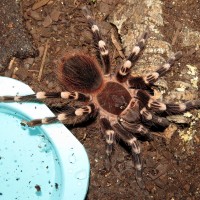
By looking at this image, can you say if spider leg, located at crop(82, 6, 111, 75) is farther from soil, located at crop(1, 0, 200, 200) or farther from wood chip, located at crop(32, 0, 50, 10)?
wood chip, located at crop(32, 0, 50, 10)

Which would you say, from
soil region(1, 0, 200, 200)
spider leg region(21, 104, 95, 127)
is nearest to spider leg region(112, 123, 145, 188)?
soil region(1, 0, 200, 200)

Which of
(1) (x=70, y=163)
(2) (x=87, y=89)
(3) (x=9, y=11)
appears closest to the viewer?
(1) (x=70, y=163)

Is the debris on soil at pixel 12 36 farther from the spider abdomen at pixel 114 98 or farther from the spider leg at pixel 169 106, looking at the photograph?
the spider leg at pixel 169 106

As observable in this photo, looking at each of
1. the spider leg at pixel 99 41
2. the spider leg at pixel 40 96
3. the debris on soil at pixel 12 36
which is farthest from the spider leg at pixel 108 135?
the debris on soil at pixel 12 36

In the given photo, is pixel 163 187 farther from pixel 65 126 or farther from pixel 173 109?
pixel 65 126

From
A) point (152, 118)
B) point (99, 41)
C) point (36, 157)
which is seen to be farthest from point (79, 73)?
point (36, 157)

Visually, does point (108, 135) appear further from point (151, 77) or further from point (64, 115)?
point (151, 77)

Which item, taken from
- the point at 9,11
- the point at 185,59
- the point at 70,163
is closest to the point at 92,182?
the point at 70,163
